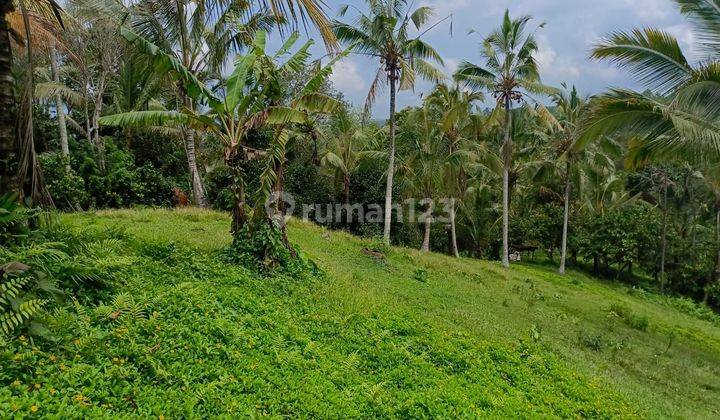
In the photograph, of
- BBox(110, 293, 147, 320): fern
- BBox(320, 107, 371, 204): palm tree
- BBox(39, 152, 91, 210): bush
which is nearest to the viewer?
BBox(110, 293, 147, 320): fern

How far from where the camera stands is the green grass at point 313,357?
10.5ft

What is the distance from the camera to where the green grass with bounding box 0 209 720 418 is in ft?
10.5

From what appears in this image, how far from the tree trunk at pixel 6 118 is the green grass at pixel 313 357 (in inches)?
59.4

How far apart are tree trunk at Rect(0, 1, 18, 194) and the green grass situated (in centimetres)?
151

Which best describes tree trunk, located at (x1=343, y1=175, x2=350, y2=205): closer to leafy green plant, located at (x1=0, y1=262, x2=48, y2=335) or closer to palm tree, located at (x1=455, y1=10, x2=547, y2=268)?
palm tree, located at (x1=455, y1=10, x2=547, y2=268)

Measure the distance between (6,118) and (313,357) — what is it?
3986 millimetres

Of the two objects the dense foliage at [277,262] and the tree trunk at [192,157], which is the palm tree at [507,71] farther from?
the tree trunk at [192,157]

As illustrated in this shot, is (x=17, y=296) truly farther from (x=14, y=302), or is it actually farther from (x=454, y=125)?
(x=454, y=125)

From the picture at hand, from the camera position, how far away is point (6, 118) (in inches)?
178

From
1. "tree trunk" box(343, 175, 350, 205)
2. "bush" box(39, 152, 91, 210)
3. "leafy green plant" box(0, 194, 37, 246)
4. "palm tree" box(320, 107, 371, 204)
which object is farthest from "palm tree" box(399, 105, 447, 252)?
"leafy green plant" box(0, 194, 37, 246)

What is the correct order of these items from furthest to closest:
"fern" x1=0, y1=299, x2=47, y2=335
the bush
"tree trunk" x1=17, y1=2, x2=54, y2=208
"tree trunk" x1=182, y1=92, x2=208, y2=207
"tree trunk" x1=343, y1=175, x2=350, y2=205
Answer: "tree trunk" x1=343, y1=175, x2=350, y2=205
"tree trunk" x1=182, y1=92, x2=208, y2=207
the bush
"tree trunk" x1=17, y1=2, x2=54, y2=208
"fern" x1=0, y1=299, x2=47, y2=335

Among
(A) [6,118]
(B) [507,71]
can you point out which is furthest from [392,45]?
(A) [6,118]

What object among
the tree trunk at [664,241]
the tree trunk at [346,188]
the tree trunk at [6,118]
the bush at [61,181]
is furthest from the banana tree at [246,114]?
the tree trunk at [664,241]

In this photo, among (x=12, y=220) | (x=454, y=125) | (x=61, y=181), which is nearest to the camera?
(x=12, y=220)
